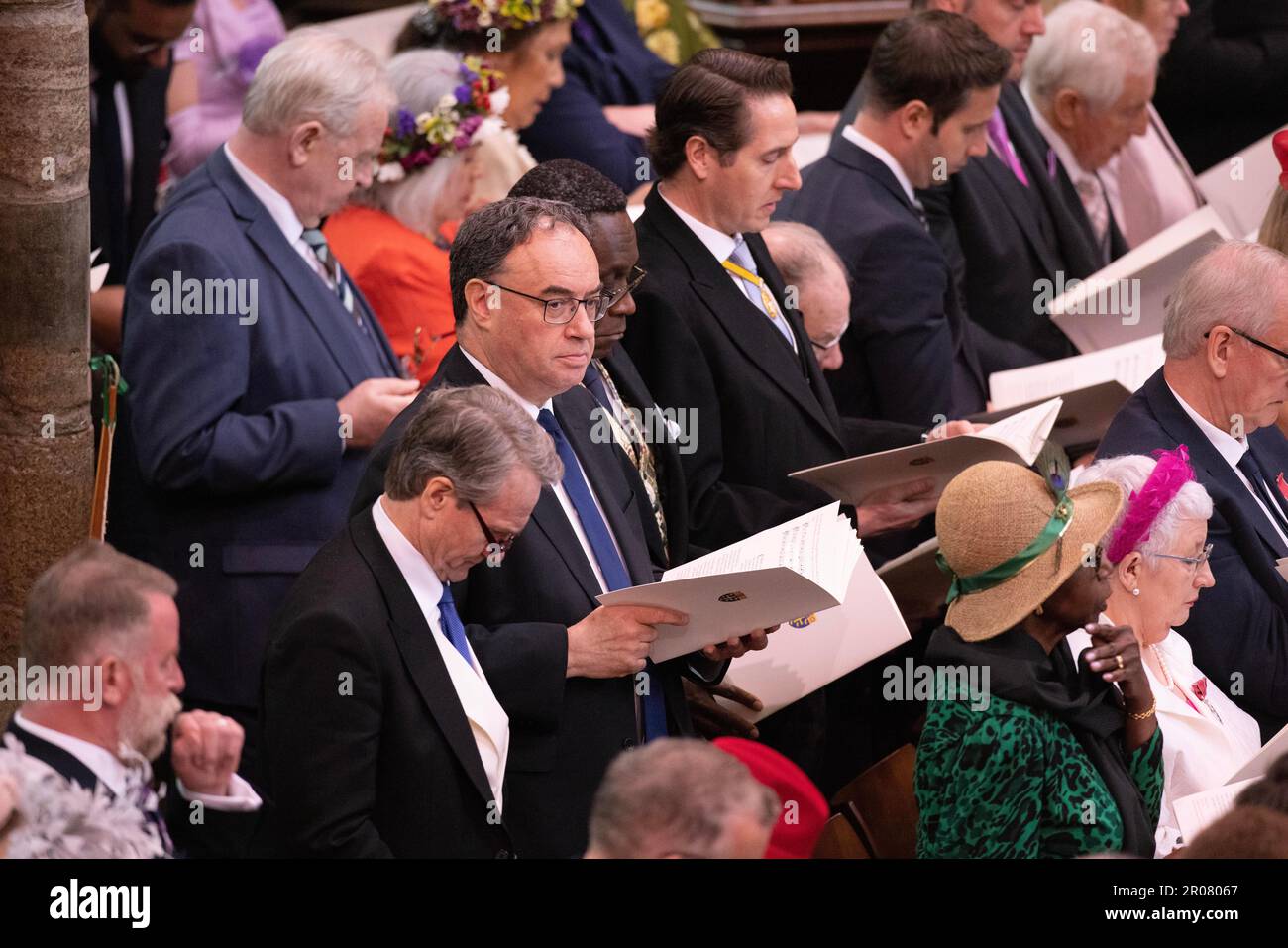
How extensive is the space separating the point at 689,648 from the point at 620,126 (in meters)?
3.50

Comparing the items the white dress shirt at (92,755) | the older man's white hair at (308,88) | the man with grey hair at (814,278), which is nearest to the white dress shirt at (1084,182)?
the man with grey hair at (814,278)

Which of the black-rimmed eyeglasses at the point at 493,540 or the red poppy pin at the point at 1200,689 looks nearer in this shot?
the black-rimmed eyeglasses at the point at 493,540

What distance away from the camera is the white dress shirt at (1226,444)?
183 inches

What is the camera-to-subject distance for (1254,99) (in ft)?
26.6

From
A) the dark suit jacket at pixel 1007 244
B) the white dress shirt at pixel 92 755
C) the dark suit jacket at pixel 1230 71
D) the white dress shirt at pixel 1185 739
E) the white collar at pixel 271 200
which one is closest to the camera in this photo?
the white dress shirt at pixel 92 755

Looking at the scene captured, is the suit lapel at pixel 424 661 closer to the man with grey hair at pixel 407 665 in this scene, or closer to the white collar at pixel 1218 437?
the man with grey hair at pixel 407 665

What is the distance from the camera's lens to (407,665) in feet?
10.9

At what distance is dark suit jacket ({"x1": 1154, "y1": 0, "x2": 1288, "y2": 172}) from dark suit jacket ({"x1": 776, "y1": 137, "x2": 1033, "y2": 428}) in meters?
3.10

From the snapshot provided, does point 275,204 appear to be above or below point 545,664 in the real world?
above

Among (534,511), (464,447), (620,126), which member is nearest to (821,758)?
(534,511)

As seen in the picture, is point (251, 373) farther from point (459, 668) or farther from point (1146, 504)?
point (1146, 504)

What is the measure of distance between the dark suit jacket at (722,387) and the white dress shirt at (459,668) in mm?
1157

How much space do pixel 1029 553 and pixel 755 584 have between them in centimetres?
53

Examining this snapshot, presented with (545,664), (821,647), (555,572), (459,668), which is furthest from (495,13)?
(459,668)
